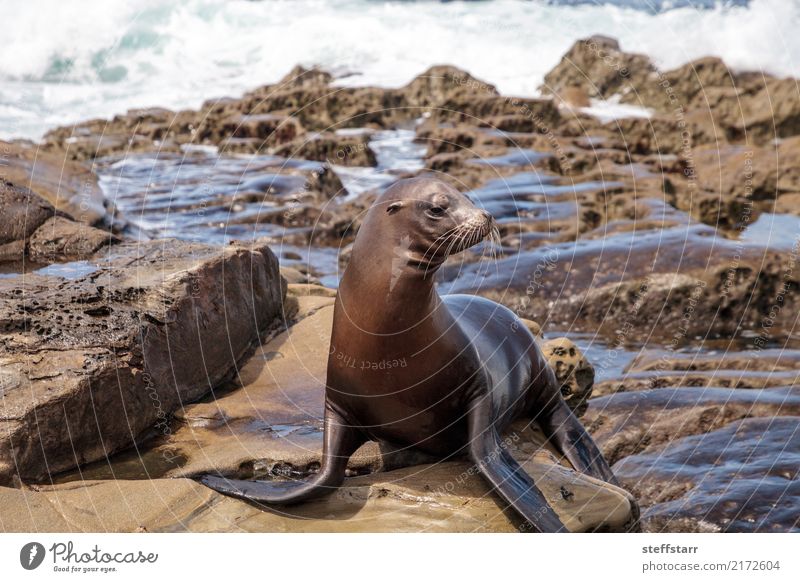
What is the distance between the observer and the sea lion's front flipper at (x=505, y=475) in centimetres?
421

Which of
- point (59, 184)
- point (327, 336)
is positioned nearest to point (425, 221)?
point (327, 336)

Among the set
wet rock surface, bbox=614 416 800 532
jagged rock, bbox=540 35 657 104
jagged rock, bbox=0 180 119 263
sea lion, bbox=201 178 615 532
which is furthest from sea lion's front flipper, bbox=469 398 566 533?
jagged rock, bbox=540 35 657 104

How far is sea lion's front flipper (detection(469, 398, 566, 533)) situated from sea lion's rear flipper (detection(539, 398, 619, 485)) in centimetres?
100

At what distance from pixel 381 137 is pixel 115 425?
65.9ft

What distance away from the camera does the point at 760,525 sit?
208 inches

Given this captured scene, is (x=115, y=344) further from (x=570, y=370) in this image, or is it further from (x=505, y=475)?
(x=570, y=370)

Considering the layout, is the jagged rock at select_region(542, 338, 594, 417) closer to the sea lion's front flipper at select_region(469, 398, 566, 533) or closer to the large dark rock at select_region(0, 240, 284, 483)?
the sea lion's front flipper at select_region(469, 398, 566, 533)

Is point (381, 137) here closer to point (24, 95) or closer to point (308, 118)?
point (308, 118)

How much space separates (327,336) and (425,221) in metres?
2.23

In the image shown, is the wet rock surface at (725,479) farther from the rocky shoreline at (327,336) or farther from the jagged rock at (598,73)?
the jagged rock at (598,73)

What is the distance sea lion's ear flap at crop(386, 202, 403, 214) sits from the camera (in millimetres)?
4559

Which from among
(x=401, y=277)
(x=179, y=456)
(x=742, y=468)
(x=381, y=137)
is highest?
(x=401, y=277)

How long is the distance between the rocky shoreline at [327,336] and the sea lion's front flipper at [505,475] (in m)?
0.12

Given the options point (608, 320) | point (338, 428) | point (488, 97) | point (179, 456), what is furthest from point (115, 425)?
point (488, 97)
